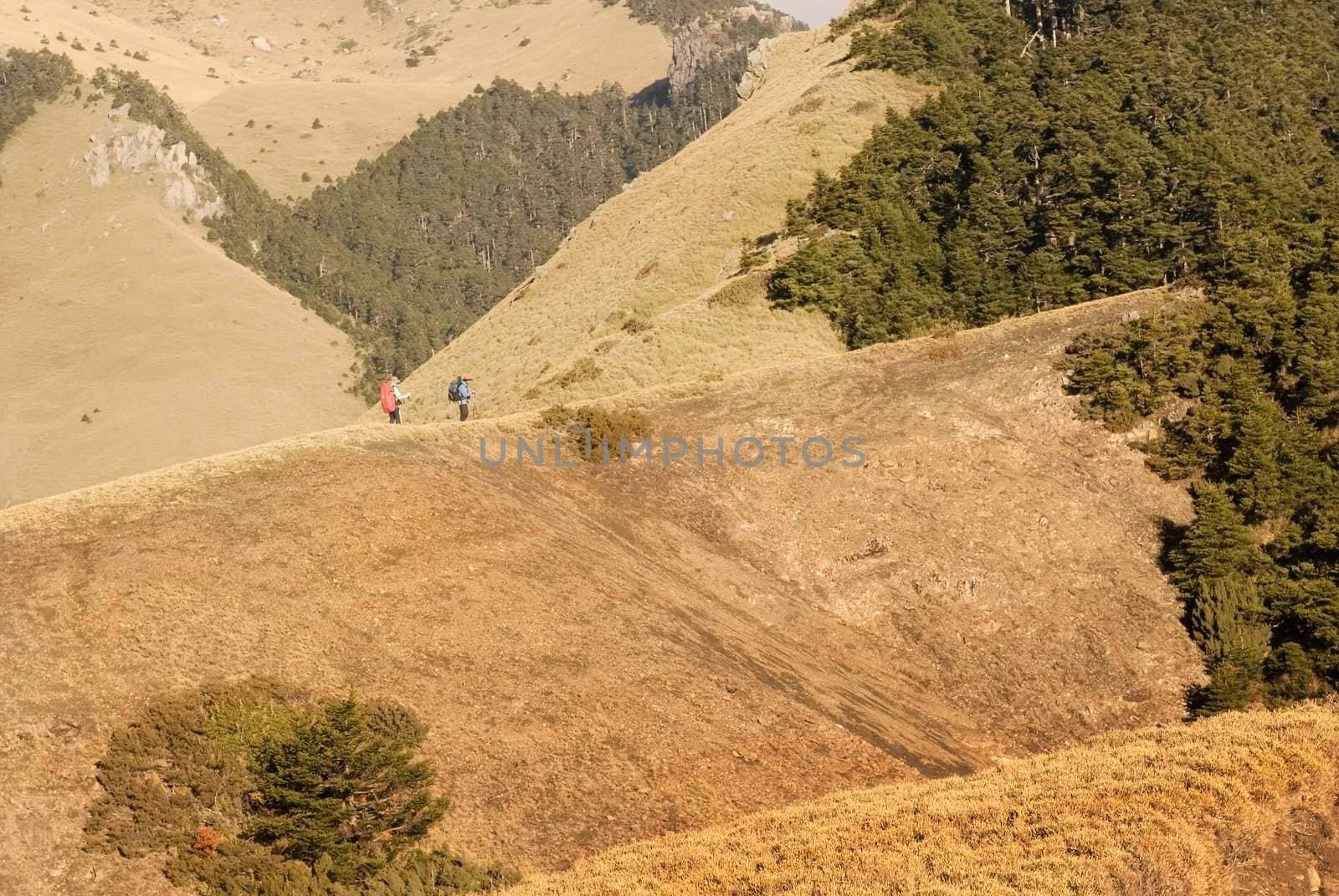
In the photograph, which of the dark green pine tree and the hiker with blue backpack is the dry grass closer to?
the dark green pine tree

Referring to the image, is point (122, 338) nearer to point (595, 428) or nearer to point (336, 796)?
point (595, 428)

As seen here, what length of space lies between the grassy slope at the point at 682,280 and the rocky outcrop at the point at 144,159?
13189cm

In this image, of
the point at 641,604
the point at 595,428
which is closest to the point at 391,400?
the point at 595,428

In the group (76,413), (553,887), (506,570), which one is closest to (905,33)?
(506,570)

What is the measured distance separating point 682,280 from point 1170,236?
24.9m

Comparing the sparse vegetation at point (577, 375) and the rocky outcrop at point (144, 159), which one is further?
the rocky outcrop at point (144, 159)

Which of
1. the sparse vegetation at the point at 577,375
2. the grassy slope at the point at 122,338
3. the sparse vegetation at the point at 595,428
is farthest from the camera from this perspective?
the grassy slope at the point at 122,338

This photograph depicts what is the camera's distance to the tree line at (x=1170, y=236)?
3147 centimetres

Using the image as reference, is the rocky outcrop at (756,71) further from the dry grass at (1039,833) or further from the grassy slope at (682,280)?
the dry grass at (1039,833)

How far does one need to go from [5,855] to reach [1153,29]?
262 ft

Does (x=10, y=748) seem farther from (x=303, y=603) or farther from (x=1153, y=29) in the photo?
(x=1153, y=29)

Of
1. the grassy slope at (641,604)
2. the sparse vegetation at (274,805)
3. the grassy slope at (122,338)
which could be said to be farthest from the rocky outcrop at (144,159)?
the sparse vegetation at (274,805)

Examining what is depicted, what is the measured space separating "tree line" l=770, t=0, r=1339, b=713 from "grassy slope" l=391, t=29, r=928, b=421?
2.92 metres

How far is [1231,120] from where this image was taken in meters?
65.4
